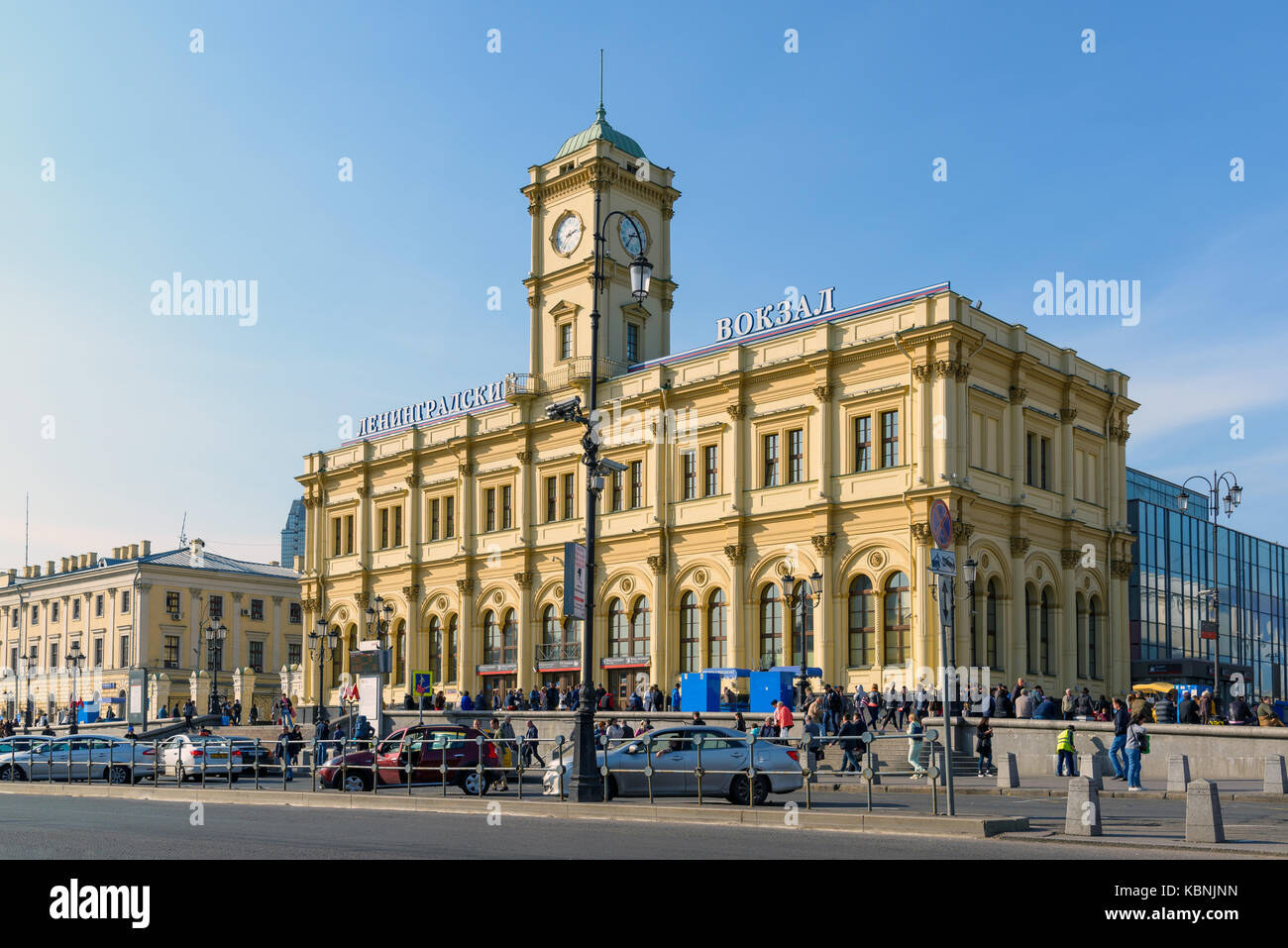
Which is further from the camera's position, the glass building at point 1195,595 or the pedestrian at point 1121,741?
the glass building at point 1195,595

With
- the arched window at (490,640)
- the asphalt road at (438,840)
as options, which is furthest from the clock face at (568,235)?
the asphalt road at (438,840)

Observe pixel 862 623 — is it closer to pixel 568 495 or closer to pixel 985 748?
pixel 568 495

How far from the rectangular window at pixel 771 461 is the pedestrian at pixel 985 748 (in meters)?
20.2

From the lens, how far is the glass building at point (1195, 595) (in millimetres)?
76562

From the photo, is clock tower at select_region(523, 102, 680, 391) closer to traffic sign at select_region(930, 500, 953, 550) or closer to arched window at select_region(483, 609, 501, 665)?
arched window at select_region(483, 609, 501, 665)

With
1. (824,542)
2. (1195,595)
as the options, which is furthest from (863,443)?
(1195,595)

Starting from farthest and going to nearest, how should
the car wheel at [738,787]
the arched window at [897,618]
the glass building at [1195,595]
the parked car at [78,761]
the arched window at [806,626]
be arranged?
the glass building at [1195,595], the arched window at [806,626], the arched window at [897,618], the parked car at [78,761], the car wheel at [738,787]

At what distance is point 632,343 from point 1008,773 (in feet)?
118

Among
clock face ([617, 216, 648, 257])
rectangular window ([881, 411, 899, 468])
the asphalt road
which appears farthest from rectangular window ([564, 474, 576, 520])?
the asphalt road

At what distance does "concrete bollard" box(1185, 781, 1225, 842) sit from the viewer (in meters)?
16.0

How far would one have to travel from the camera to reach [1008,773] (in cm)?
2712

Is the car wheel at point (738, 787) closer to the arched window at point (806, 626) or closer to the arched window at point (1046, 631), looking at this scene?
the arched window at point (806, 626)
